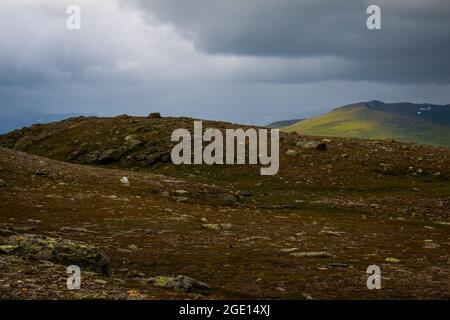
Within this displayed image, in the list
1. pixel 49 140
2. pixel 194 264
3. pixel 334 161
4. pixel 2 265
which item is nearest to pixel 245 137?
pixel 334 161

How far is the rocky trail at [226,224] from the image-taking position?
1700 cm

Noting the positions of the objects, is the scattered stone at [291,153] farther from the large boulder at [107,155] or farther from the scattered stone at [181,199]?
the scattered stone at [181,199]

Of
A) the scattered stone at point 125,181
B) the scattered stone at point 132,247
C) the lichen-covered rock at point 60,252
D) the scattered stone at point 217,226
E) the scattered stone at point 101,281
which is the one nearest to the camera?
the scattered stone at point 101,281

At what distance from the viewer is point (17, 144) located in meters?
76.9

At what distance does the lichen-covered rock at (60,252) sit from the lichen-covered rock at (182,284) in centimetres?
242

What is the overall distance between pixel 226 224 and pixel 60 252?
14.4 meters

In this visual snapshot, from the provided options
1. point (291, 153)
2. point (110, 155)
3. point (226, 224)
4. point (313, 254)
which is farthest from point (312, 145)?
point (313, 254)

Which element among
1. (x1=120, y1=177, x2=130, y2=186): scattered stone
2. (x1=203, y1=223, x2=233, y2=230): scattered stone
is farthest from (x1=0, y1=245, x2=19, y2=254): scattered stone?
(x1=120, y1=177, x2=130, y2=186): scattered stone

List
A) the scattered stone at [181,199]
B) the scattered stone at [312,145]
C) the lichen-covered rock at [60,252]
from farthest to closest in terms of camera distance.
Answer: the scattered stone at [312,145], the scattered stone at [181,199], the lichen-covered rock at [60,252]

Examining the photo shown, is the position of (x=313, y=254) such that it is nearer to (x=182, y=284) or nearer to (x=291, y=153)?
(x=182, y=284)

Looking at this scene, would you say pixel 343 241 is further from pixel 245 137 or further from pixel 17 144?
pixel 17 144

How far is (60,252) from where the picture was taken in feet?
58.7

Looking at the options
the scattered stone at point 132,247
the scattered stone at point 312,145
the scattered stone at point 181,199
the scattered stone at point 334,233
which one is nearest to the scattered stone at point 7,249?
the scattered stone at point 132,247
